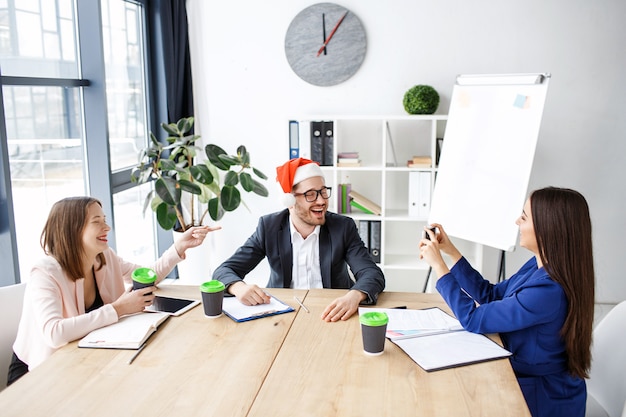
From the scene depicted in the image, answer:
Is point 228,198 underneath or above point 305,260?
above

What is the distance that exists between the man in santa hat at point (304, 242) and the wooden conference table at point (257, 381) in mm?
684

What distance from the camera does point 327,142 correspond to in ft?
13.9

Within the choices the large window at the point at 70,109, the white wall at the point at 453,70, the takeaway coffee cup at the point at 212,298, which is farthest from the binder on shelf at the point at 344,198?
the takeaway coffee cup at the point at 212,298

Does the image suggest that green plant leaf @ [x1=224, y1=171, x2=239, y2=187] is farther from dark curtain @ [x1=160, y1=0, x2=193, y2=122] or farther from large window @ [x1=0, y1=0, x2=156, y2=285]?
dark curtain @ [x1=160, y1=0, x2=193, y2=122]

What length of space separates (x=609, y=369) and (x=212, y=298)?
139 cm

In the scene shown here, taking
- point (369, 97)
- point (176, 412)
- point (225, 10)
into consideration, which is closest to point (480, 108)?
point (369, 97)

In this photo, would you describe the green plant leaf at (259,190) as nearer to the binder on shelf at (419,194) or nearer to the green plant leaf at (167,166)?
the green plant leaf at (167,166)

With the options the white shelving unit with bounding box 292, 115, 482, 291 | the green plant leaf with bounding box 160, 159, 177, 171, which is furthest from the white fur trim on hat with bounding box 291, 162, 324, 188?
the white shelving unit with bounding box 292, 115, 482, 291

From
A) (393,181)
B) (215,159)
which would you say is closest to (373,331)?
(215,159)

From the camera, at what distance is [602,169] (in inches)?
167

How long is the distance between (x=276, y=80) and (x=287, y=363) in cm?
302

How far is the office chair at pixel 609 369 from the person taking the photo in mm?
2016

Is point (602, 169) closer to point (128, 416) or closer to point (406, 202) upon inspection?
point (406, 202)

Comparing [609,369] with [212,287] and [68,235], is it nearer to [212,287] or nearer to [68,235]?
[212,287]
